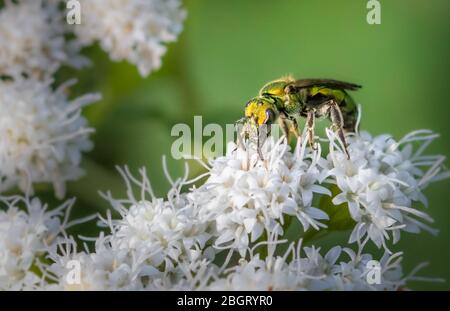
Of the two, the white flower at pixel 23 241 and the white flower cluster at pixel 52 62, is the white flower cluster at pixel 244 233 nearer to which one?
the white flower at pixel 23 241

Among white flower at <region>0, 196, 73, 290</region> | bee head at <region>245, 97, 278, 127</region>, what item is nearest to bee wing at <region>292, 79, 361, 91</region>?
bee head at <region>245, 97, 278, 127</region>

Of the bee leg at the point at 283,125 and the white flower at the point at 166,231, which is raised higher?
the bee leg at the point at 283,125

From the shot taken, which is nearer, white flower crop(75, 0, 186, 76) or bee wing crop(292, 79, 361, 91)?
bee wing crop(292, 79, 361, 91)

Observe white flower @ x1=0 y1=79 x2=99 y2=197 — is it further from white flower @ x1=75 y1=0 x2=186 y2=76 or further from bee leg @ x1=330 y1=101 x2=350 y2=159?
bee leg @ x1=330 y1=101 x2=350 y2=159

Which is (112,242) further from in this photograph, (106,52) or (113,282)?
(106,52)

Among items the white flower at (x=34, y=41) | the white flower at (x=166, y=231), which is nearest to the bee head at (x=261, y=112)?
the white flower at (x=166, y=231)

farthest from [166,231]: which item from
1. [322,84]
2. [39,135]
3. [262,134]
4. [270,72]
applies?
[270,72]

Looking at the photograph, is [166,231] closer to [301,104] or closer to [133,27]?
[301,104]
